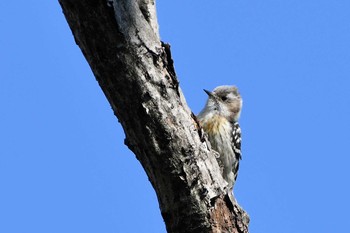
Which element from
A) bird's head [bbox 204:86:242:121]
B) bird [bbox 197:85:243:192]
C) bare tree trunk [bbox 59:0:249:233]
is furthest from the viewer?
bird's head [bbox 204:86:242:121]

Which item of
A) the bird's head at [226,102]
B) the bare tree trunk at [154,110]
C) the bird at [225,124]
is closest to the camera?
the bare tree trunk at [154,110]

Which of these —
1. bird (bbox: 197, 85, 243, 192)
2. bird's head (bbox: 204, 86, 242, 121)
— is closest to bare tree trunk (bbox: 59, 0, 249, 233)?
bird (bbox: 197, 85, 243, 192)

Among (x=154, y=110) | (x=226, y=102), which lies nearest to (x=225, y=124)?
(x=226, y=102)

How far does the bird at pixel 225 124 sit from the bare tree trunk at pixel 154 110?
3323mm

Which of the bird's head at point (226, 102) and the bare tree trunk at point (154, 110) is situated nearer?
the bare tree trunk at point (154, 110)

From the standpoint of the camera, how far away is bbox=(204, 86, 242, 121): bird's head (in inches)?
350

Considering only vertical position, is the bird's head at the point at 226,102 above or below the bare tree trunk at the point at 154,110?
above

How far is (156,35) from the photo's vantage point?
4.29m

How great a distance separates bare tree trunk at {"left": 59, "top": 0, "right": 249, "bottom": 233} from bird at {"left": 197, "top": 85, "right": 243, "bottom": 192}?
3.32 m

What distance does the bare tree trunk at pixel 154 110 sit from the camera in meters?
3.98

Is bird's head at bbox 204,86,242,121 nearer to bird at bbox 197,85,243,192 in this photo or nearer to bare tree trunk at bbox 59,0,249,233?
bird at bbox 197,85,243,192

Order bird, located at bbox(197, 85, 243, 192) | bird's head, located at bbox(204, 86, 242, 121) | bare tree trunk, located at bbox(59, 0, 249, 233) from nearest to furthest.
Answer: bare tree trunk, located at bbox(59, 0, 249, 233), bird, located at bbox(197, 85, 243, 192), bird's head, located at bbox(204, 86, 242, 121)

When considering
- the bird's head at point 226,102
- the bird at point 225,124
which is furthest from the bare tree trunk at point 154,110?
the bird's head at point 226,102

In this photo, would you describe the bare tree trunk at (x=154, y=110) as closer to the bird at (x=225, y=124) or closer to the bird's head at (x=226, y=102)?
the bird at (x=225, y=124)
